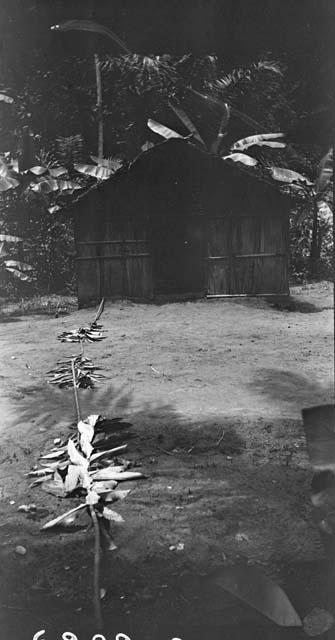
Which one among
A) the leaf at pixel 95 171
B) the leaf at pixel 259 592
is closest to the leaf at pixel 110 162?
the leaf at pixel 95 171

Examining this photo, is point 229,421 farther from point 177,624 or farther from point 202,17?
point 202,17

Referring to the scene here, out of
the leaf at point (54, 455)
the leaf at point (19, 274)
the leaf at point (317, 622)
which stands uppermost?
the leaf at point (19, 274)

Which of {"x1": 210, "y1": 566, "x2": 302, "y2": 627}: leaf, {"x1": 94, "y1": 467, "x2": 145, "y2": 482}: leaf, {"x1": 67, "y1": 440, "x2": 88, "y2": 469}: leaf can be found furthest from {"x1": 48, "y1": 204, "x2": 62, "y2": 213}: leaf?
{"x1": 210, "y1": 566, "x2": 302, "y2": 627}: leaf

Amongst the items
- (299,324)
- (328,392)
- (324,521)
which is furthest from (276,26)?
(324,521)

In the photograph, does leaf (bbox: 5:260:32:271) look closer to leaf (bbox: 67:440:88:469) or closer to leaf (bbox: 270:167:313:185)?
leaf (bbox: 67:440:88:469)

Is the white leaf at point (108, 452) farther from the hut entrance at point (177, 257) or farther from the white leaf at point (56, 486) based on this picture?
the hut entrance at point (177, 257)
